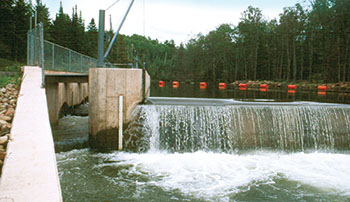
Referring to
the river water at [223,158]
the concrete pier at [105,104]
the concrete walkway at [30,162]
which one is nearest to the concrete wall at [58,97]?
the river water at [223,158]

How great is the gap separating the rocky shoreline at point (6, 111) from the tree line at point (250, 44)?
10859 millimetres

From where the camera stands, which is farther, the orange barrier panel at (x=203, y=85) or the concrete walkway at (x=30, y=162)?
the orange barrier panel at (x=203, y=85)

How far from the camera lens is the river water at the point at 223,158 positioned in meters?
7.86

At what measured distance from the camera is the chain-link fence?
1215 centimetres

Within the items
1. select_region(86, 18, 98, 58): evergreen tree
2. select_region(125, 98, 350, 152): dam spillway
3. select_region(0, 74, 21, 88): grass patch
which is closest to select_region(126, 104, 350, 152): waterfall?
select_region(125, 98, 350, 152): dam spillway

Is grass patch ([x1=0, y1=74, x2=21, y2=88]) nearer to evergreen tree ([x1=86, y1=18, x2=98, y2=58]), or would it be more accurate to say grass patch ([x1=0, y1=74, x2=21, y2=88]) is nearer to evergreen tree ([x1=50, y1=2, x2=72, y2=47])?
evergreen tree ([x1=50, y1=2, x2=72, y2=47])

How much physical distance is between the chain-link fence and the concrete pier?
2.20 m

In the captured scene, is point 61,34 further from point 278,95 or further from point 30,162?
point 30,162

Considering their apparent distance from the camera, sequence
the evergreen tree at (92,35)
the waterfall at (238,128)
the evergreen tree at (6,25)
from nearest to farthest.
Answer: the waterfall at (238,128) → the evergreen tree at (6,25) → the evergreen tree at (92,35)

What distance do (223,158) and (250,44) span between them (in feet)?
229

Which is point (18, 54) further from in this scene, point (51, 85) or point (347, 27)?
point (347, 27)

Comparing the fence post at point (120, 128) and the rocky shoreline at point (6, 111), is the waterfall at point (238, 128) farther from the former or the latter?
the rocky shoreline at point (6, 111)

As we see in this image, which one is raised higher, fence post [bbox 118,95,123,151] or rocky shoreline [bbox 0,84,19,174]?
rocky shoreline [bbox 0,84,19,174]

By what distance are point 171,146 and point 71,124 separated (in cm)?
673
